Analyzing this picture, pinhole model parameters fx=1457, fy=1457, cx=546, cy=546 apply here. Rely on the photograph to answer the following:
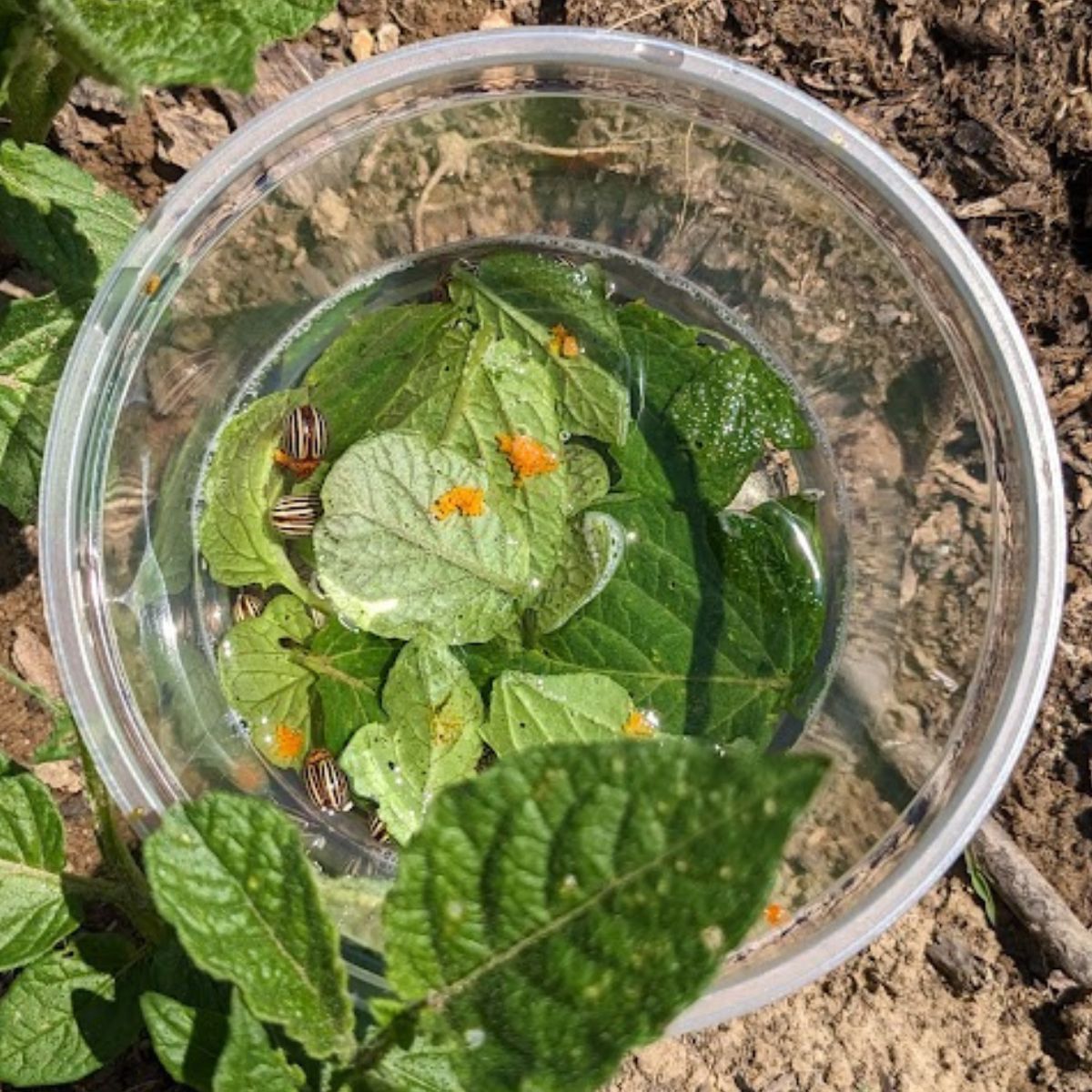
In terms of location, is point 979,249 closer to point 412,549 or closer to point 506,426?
point 506,426

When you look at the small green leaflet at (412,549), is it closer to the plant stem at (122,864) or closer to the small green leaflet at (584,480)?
the small green leaflet at (584,480)

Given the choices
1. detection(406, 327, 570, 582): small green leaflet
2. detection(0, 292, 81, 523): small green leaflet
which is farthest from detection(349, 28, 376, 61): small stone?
detection(0, 292, 81, 523): small green leaflet

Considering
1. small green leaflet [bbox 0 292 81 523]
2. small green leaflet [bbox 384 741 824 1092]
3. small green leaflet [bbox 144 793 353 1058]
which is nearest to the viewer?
small green leaflet [bbox 384 741 824 1092]

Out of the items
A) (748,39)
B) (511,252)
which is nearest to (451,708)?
(511,252)

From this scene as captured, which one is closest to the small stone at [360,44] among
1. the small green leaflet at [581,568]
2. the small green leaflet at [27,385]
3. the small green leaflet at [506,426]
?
the small green leaflet at [506,426]

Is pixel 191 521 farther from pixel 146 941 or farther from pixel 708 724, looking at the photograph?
pixel 708 724

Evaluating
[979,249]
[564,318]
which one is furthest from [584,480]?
[979,249]

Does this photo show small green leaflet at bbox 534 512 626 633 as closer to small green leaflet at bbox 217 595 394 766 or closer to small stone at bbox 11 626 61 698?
small green leaflet at bbox 217 595 394 766
